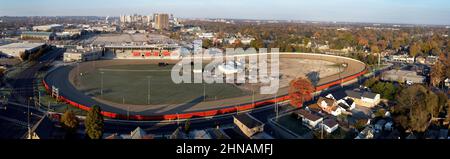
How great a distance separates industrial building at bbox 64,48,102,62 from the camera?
13.3 meters

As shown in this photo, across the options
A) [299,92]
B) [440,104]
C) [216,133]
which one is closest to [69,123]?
[216,133]

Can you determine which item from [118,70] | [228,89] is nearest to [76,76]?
[118,70]

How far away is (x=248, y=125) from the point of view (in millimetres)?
5422

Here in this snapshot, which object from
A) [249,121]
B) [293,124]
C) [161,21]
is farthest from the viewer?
[161,21]

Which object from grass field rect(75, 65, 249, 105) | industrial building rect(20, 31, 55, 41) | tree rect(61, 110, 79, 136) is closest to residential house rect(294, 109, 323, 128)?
grass field rect(75, 65, 249, 105)

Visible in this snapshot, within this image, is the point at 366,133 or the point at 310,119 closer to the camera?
the point at 366,133

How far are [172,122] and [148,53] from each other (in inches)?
370

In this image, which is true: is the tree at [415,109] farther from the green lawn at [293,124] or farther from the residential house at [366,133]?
the green lawn at [293,124]

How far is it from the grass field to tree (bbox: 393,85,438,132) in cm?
335

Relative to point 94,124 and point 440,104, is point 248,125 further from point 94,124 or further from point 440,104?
point 440,104

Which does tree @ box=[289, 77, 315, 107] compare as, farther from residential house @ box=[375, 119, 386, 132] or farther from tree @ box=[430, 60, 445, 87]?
tree @ box=[430, 60, 445, 87]

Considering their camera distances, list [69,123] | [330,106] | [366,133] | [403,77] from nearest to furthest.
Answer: [69,123] → [366,133] → [330,106] → [403,77]

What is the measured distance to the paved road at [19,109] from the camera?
5399 mm

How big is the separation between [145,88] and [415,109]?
5900mm
